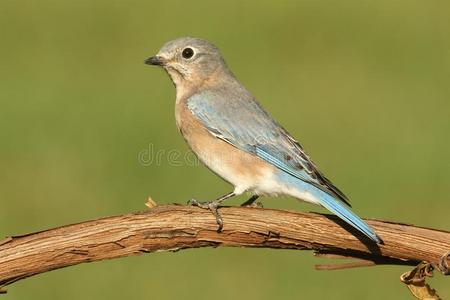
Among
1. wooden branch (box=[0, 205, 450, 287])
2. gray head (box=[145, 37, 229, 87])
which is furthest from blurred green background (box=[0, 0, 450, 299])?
wooden branch (box=[0, 205, 450, 287])

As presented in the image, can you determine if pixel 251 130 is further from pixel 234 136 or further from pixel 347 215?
pixel 347 215

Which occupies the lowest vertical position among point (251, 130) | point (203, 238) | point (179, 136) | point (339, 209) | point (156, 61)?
point (203, 238)

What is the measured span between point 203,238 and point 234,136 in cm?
242

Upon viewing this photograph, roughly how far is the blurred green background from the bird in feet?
8.73

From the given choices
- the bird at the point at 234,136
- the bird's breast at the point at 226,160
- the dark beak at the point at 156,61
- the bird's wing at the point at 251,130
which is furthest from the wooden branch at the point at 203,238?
the dark beak at the point at 156,61

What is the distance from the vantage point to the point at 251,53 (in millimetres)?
19375

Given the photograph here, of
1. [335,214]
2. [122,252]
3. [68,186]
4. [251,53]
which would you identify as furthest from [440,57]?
[122,252]

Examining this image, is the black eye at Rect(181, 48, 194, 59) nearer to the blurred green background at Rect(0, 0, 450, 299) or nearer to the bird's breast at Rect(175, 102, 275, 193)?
the bird's breast at Rect(175, 102, 275, 193)

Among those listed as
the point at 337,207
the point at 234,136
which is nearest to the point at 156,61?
the point at 234,136

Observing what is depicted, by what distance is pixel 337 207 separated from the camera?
770 centimetres

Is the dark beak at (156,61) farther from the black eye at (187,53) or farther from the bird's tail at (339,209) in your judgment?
the bird's tail at (339,209)

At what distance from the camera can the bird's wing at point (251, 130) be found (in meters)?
8.64

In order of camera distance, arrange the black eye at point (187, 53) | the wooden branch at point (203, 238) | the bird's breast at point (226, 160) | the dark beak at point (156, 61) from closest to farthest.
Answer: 1. the wooden branch at point (203, 238)
2. the bird's breast at point (226, 160)
3. the dark beak at point (156, 61)
4. the black eye at point (187, 53)

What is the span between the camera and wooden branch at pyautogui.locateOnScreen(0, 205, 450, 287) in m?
6.36
